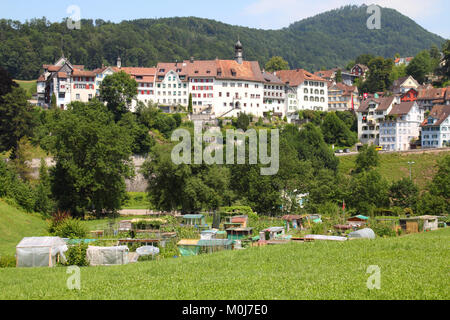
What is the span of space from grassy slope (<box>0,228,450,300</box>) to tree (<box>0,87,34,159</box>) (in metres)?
48.1

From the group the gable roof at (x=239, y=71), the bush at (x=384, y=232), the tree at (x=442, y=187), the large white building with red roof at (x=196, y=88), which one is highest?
the gable roof at (x=239, y=71)

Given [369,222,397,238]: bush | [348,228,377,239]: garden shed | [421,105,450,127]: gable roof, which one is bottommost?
[369,222,397,238]: bush

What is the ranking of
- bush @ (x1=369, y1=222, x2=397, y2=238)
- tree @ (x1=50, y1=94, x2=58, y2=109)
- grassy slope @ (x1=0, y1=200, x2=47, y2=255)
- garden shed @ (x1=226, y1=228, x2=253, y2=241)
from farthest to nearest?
tree @ (x1=50, y1=94, x2=58, y2=109)
bush @ (x1=369, y1=222, x2=397, y2=238)
garden shed @ (x1=226, y1=228, x2=253, y2=241)
grassy slope @ (x1=0, y1=200, x2=47, y2=255)

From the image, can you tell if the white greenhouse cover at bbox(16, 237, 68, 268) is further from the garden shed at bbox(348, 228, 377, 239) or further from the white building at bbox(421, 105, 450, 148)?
the white building at bbox(421, 105, 450, 148)

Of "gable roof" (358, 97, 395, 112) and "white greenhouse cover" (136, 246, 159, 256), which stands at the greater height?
"gable roof" (358, 97, 395, 112)

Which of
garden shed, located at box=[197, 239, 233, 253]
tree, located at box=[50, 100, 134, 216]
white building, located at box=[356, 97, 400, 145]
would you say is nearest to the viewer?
garden shed, located at box=[197, 239, 233, 253]

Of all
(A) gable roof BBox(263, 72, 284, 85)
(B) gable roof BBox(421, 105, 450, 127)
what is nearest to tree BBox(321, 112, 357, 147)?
(B) gable roof BBox(421, 105, 450, 127)

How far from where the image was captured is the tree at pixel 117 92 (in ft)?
290

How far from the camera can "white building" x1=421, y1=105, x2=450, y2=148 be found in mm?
94562

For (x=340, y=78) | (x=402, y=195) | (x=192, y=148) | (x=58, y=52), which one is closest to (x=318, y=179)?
(x=402, y=195)

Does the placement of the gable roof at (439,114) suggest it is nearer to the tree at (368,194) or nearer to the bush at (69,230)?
the tree at (368,194)

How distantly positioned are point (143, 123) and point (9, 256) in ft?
198

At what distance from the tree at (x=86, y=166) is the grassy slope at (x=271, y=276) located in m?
28.5

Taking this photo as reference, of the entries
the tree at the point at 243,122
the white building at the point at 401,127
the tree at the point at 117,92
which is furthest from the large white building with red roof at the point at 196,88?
the white building at the point at 401,127
